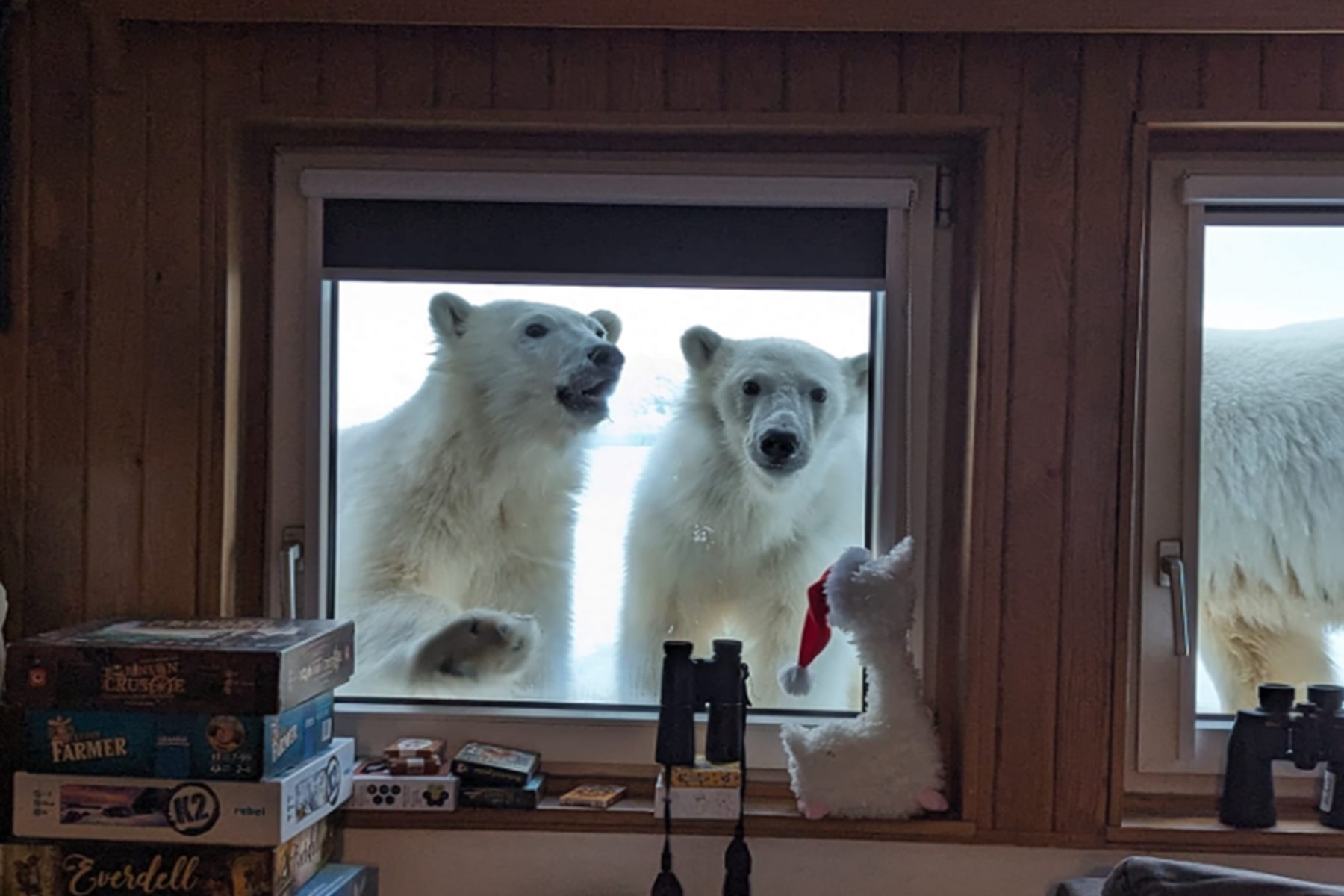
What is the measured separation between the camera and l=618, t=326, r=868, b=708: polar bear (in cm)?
155

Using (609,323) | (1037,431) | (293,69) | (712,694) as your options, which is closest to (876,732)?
(712,694)

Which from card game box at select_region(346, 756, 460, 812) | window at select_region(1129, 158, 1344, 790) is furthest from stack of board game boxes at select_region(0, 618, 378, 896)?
window at select_region(1129, 158, 1344, 790)

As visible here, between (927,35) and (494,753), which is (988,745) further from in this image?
(927,35)

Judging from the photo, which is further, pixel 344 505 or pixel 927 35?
pixel 344 505

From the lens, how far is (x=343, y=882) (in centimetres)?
135

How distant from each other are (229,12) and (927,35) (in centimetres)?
93

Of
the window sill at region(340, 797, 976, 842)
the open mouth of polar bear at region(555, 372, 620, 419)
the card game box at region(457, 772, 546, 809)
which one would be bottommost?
the window sill at region(340, 797, 976, 842)

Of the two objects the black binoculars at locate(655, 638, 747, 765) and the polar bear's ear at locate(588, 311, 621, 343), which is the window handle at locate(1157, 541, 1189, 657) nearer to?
the black binoculars at locate(655, 638, 747, 765)

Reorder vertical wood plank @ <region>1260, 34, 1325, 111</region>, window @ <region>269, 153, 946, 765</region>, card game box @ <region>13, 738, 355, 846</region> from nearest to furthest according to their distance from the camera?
card game box @ <region>13, 738, 355, 846</region>, vertical wood plank @ <region>1260, 34, 1325, 111</region>, window @ <region>269, 153, 946, 765</region>

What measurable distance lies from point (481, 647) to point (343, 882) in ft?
1.18

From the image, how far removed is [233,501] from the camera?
1.49 meters

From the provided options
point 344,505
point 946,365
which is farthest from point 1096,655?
point 344,505

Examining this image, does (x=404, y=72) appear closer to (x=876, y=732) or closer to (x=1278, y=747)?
(x=876, y=732)

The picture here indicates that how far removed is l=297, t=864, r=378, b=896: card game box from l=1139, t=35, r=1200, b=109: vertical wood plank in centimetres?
148
